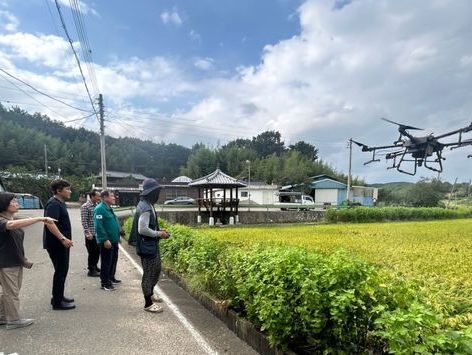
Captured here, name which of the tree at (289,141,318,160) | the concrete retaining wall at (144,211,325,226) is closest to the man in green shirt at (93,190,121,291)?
the concrete retaining wall at (144,211,325,226)

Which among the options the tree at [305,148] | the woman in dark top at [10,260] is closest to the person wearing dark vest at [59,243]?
the woman in dark top at [10,260]

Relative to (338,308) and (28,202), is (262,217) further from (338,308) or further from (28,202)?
(28,202)

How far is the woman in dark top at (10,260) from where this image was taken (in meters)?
4.27

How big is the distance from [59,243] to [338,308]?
383 centimetres

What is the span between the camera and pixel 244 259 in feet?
14.9

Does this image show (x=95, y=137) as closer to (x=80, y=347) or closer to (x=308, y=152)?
(x=308, y=152)

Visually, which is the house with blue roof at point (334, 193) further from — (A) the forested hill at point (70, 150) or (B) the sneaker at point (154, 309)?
(B) the sneaker at point (154, 309)

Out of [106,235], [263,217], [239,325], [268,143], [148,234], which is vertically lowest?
[239,325]

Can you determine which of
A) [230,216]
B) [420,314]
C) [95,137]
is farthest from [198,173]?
[420,314]

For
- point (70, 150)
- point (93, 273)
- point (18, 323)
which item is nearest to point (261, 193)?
point (70, 150)

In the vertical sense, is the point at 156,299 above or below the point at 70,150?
below

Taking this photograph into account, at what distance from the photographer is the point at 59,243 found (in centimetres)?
502

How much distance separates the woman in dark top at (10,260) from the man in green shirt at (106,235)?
1758 mm

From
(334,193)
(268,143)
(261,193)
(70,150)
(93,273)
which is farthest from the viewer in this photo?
(268,143)
